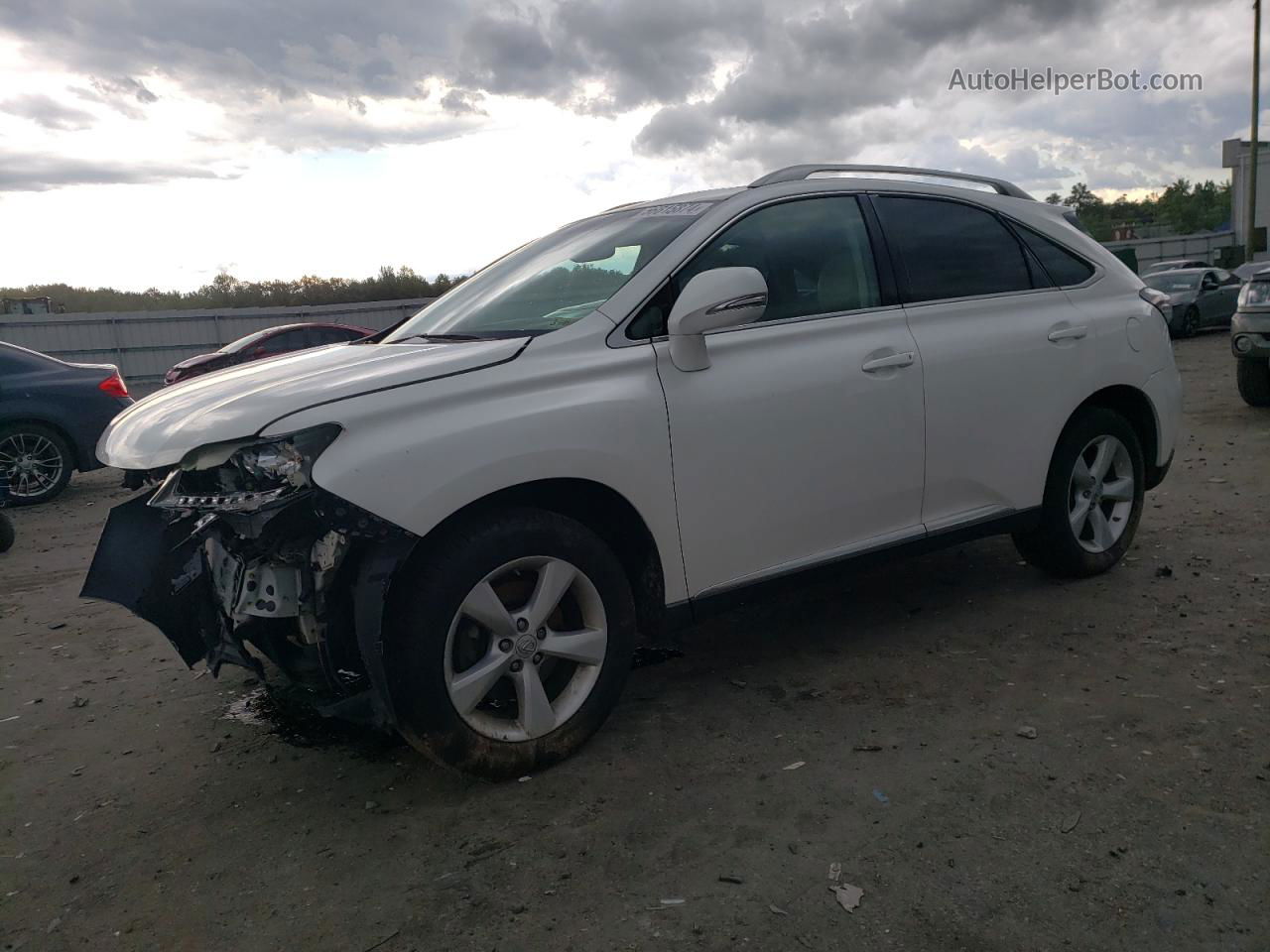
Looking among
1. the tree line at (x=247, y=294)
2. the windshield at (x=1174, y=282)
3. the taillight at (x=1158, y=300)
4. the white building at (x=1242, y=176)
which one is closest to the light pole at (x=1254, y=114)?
the white building at (x=1242, y=176)

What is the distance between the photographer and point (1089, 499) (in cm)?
471

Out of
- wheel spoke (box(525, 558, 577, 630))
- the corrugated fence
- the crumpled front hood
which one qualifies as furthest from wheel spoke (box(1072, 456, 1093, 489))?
the corrugated fence

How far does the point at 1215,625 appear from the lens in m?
4.16

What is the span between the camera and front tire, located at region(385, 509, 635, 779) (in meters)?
2.84

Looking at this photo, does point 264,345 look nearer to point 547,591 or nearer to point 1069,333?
point 1069,333

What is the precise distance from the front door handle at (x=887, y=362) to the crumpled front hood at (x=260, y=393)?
1360 mm

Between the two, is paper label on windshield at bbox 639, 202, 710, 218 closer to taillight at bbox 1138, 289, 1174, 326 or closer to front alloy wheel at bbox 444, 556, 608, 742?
front alloy wheel at bbox 444, 556, 608, 742

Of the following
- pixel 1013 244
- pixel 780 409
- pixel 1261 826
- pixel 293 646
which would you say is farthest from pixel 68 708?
pixel 1013 244

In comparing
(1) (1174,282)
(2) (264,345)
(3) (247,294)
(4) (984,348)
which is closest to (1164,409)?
(4) (984,348)

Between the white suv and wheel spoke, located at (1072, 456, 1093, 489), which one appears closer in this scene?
the white suv

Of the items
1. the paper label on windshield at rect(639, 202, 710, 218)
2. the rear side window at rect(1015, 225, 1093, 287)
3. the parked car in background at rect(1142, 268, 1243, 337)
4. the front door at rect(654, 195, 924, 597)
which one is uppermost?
the paper label on windshield at rect(639, 202, 710, 218)

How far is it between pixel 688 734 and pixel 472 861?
97cm

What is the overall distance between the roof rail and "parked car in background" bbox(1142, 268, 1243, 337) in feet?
57.6

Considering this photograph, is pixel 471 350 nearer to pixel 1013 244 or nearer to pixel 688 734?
pixel 688 734
